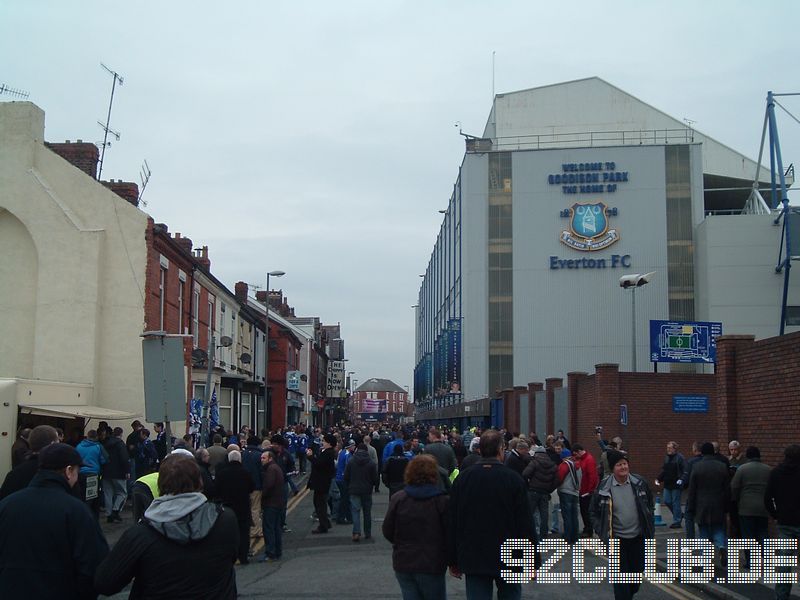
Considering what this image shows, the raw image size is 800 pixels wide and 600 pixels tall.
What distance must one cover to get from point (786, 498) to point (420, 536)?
16.0 ft

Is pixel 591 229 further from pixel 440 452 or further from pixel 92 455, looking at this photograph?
pixel 92 455

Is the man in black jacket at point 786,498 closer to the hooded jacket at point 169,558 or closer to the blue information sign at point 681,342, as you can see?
the hooded jacket at point 169,558

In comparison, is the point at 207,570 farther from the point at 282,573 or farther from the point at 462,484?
the point at 282,573

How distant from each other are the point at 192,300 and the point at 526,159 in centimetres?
3308

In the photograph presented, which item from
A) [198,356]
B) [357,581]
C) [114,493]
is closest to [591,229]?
[198,356]

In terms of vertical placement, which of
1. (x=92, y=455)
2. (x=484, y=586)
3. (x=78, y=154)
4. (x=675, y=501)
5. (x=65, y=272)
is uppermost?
(x=78, y=154)

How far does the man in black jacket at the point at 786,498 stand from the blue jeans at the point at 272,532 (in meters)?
7.02

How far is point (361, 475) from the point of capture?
14.8 meters

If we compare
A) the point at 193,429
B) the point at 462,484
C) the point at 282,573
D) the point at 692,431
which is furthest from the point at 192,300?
the point at 462,484

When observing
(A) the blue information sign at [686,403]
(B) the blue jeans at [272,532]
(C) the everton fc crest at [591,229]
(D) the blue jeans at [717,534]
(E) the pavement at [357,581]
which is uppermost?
(C) the everton fc crest at [591,229]

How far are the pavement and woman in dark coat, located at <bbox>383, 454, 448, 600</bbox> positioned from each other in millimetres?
3704

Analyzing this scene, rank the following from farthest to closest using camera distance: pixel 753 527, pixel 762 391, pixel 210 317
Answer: pixel 210 317
pixel 762 391
pixel 753 527

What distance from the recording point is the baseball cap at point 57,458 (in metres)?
4.79

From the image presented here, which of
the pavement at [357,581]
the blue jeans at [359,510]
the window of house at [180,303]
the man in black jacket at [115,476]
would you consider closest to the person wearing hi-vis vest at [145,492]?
the pavement at [357,581]
